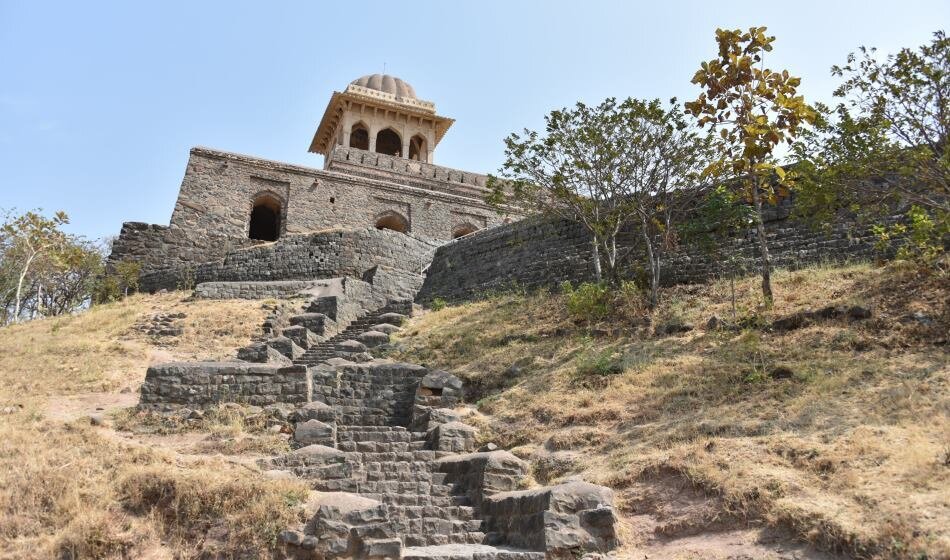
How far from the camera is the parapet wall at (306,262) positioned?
68.1 feet

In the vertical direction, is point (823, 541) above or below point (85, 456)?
below

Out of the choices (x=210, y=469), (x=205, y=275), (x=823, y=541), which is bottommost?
(x=823, y=541)

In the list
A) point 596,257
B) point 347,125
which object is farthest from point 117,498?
point 347,125

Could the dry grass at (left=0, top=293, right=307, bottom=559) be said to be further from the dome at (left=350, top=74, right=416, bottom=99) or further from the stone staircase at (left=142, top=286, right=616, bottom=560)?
the dome at (left=350, top=74, right=416, bottom=99)

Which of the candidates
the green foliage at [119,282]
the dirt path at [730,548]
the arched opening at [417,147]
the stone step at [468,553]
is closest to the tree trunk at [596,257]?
the dirt path at [730,548]

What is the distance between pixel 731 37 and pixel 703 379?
6.30 metres

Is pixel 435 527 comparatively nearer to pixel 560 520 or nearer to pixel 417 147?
pixel 560 520

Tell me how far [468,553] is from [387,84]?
111 ft

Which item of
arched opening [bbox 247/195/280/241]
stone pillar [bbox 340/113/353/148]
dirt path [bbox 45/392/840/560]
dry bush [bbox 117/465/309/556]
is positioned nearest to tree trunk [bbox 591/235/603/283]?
dirt path [bbox 45/392/840/560]

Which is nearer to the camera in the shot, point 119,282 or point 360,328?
point 360,328

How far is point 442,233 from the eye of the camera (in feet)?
86.9

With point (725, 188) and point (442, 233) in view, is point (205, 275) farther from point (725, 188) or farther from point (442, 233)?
point (725, 188)

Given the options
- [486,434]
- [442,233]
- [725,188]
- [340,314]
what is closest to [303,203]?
[442,233]

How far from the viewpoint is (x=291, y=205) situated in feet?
82.2
